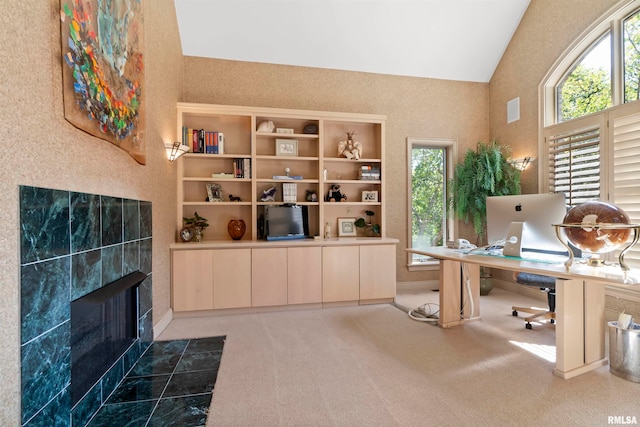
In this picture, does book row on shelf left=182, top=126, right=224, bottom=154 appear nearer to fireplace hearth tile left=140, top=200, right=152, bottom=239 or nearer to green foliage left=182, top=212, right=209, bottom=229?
green foliage left=182, top=212, right=209, bottom=229

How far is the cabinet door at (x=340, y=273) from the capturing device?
3.65m

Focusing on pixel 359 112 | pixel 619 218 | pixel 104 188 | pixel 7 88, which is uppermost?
pixel 359 112

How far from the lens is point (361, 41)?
13.4 ft

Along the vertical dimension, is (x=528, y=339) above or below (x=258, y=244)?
below

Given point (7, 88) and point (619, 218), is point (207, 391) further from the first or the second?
point (619, 218)

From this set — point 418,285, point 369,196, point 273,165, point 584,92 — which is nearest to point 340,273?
point 369,196

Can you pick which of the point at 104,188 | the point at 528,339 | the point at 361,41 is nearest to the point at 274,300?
the point at 104,188

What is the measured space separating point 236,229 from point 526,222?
297cm

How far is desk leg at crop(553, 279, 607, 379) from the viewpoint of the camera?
6.73 feet

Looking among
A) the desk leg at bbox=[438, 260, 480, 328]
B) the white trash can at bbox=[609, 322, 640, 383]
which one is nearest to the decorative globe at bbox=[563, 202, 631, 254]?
the white trash can at bbox=[609, 322, 640, 383]

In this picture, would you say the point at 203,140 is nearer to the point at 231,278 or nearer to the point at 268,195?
the point at 268,195

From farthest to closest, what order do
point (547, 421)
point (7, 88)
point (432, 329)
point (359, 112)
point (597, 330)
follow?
point (359, 112) → point (432, 329) → point (597, 330) → point (547, 421) → point (7, 88)

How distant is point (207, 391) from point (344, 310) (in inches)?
75.9

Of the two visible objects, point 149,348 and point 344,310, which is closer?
point 149,348
